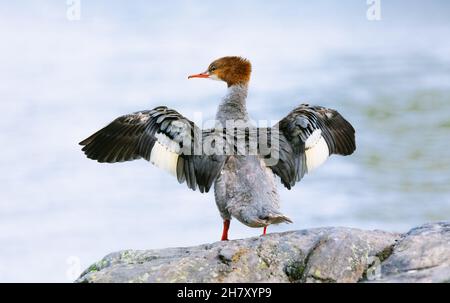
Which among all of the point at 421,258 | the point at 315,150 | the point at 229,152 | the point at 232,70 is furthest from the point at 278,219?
the point at 232,70

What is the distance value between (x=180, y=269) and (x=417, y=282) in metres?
1.37

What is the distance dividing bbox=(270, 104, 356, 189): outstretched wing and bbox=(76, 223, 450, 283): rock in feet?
4.73

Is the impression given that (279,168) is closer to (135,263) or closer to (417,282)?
(135,263)

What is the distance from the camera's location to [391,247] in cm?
519

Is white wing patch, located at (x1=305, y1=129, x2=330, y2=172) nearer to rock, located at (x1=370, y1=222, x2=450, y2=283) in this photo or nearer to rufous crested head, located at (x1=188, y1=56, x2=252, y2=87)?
rufous crested head, located at (x1=188, y1=56, x2=252, y2=87)

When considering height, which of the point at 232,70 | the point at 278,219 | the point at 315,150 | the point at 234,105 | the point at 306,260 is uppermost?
the point at 232,70

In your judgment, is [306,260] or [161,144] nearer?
[306,260]

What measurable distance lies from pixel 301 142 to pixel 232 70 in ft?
4.02

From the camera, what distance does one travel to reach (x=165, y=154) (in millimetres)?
6676

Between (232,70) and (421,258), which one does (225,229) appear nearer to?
(232,70)

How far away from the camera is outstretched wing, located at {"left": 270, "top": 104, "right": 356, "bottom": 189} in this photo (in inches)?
266
